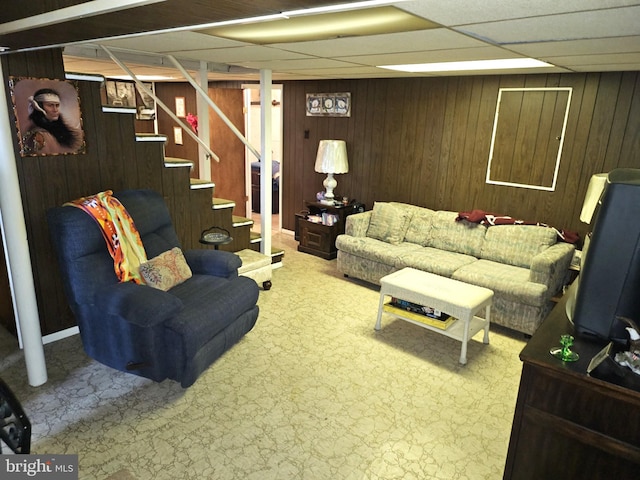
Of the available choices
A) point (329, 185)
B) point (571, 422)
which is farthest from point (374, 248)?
point (571, 422)

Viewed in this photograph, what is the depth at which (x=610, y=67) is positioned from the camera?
320 centimetres

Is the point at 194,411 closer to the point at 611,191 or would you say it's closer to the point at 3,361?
the point at 3,361

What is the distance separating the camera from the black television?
1505 mm

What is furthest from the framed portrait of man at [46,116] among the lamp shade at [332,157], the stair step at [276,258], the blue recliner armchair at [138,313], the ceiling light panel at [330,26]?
the lamp shade at [332,157]

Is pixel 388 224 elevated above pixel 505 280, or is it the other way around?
pixel 388 224

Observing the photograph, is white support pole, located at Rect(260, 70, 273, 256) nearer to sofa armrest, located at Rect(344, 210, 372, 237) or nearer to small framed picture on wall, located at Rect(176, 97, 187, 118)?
sofa armrest, located at Rect(344, 210, 372, 237)

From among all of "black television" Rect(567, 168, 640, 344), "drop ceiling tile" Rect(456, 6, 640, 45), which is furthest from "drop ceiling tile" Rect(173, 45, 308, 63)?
"black television" Rect(567, 168, 640, 344)

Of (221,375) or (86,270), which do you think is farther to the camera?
(221,375)

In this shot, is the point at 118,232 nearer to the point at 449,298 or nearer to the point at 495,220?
the point at 449,298

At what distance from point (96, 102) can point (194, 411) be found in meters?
2.25

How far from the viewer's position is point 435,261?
387 cm

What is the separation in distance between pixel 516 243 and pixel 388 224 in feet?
4.10

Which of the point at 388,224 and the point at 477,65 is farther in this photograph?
the point at 388,224

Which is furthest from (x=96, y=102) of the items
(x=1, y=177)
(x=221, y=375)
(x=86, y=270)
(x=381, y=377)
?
(x=381, y=377)
